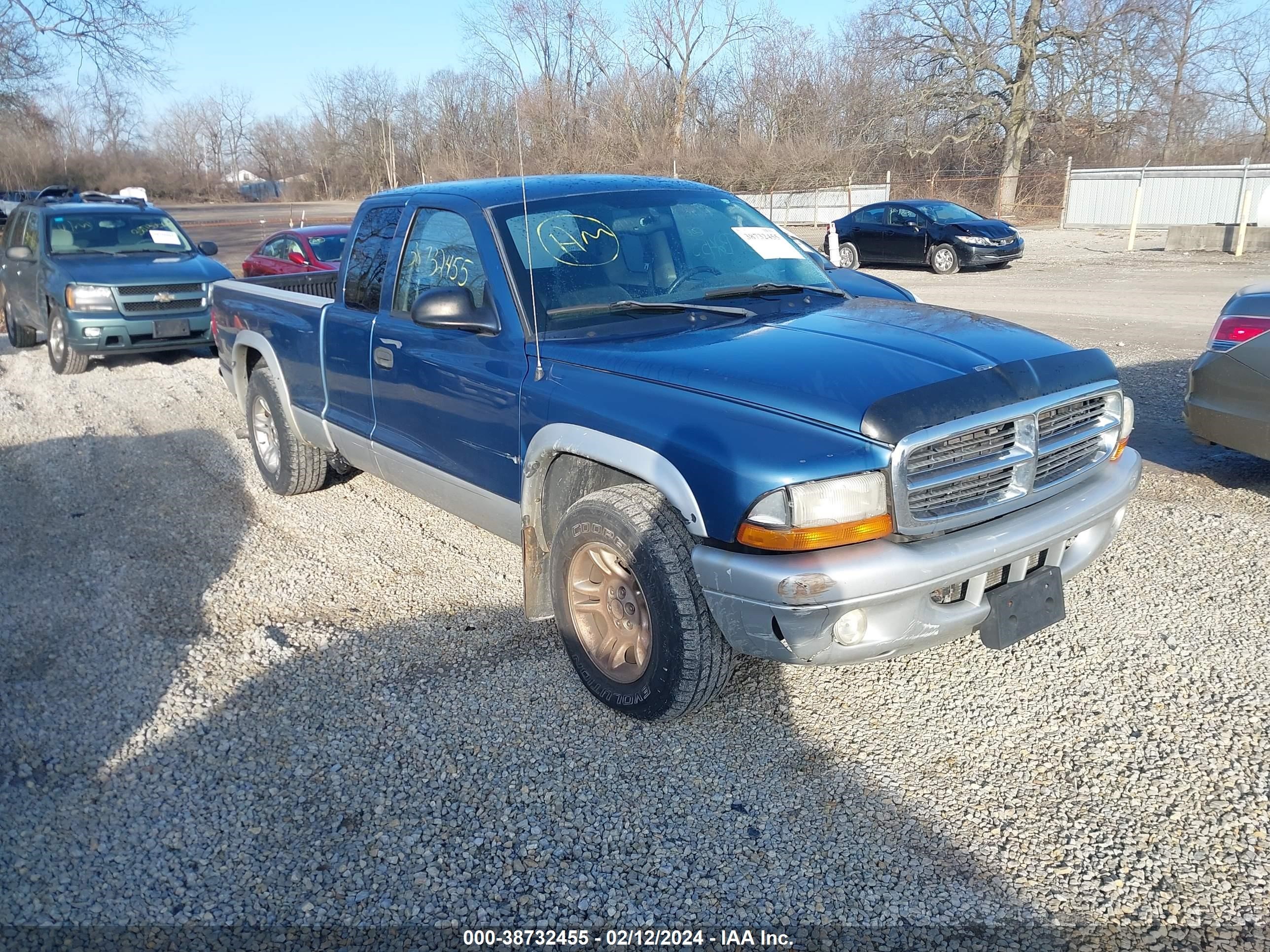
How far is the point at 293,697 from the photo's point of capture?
3.88 m

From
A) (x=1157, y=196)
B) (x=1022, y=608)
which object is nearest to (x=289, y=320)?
(x=1022, y=608)

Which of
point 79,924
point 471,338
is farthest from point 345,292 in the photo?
point 79,924

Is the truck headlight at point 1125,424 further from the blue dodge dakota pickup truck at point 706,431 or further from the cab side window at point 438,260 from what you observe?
the cab side window at point 438,260

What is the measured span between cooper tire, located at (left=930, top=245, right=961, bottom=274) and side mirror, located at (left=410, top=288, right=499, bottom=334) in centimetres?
1784

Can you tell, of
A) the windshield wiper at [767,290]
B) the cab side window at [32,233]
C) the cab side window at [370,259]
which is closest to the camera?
the windshield wiper at [767,290]

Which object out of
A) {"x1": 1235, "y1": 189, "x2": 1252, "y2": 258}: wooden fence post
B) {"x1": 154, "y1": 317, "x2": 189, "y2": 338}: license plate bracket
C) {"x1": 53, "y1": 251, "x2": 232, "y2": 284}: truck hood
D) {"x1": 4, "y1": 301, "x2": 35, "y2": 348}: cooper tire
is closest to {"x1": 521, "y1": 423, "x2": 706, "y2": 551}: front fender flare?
{"x1": 53, "y1": 251, "x2": 232, "y2": 284}: truck hood

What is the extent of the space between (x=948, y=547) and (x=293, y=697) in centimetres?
255

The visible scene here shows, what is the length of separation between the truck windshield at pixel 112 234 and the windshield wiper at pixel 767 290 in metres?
9.71

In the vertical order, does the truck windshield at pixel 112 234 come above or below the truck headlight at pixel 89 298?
above

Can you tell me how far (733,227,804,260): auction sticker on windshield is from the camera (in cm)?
461

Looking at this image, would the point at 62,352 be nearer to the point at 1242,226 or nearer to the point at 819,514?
the point at 819,514

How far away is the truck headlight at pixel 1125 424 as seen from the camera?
3.74 m

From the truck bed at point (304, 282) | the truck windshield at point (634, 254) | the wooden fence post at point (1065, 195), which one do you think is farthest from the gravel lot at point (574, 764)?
the wooden fence post at point (1065, 195)

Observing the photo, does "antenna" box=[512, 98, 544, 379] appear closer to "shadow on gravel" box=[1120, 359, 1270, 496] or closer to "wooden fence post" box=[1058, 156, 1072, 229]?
"shadow on gravel" box=[1120, 359, 1270, 496]
